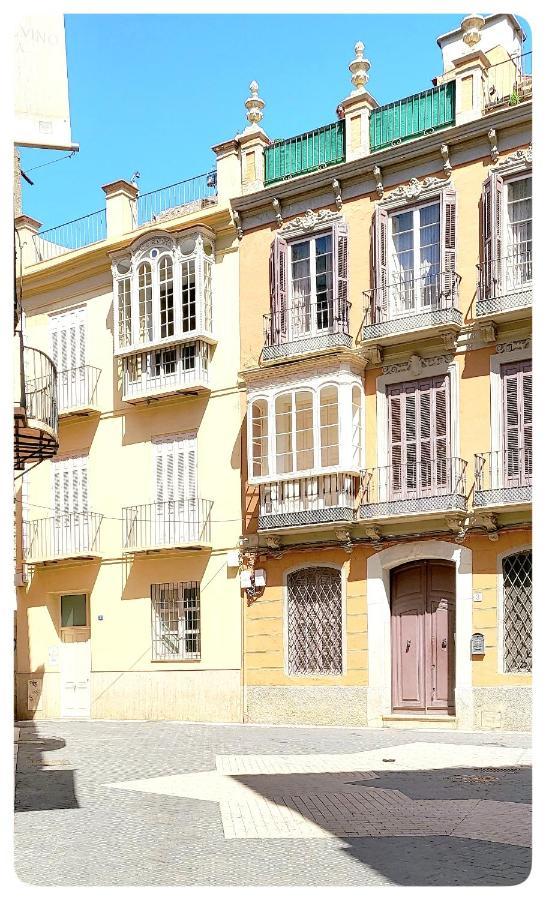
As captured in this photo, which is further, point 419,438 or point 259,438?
point 259,438

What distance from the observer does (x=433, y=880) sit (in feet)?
21.2

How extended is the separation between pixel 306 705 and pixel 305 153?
379 inches

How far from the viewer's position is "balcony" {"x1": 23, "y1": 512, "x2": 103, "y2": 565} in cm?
2219

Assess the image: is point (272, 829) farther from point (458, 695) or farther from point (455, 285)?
point (455, 285)

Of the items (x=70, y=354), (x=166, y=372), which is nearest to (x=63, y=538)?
(x=70, y=354)

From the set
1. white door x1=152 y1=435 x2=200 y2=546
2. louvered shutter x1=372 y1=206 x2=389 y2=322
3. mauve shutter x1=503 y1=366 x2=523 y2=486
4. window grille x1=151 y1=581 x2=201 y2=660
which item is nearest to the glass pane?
window grille x1=151 y1=581 x2=201 y2=660

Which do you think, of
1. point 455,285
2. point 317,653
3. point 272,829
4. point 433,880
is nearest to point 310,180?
point 455,285

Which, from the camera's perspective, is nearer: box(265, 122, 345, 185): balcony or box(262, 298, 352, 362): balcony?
box(262, 298, 352, 362): balcony

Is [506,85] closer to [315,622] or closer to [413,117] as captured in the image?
Answer: [413,117]

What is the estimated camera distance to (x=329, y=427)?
18.7 m

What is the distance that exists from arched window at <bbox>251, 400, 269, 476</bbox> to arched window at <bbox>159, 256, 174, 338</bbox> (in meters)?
2.68

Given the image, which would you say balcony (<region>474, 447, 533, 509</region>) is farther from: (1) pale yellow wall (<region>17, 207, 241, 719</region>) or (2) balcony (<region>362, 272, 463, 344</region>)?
(1) pale yellow wall (<region>17, 207, 241, 719</region>)
